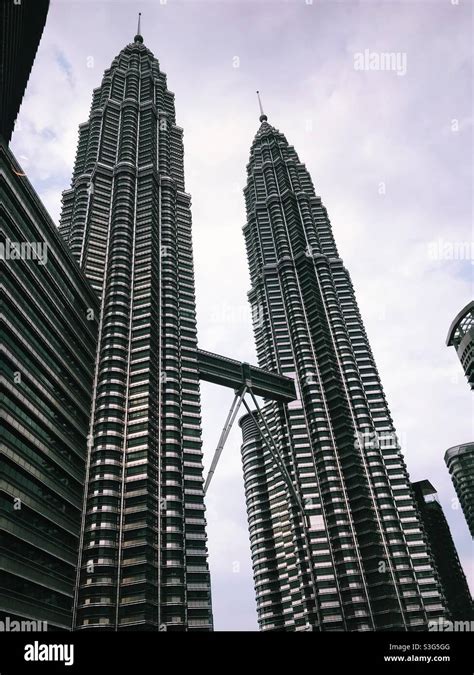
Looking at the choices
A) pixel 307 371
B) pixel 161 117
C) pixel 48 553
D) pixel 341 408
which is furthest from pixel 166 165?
pixel 48 553

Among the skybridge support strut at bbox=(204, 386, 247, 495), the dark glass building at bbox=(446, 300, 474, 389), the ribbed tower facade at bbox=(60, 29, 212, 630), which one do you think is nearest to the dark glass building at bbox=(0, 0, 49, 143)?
the ribbed tower facade at bbox=(60, 29, 212, 630)

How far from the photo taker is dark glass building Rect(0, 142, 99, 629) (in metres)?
69.4

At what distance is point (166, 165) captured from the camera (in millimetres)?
165500

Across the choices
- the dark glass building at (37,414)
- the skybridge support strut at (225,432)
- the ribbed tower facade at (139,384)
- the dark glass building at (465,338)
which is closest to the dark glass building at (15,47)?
the ribbed tower facade at (139,384)

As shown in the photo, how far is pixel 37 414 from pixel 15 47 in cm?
9340

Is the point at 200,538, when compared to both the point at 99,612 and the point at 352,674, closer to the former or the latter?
the point at 99,612

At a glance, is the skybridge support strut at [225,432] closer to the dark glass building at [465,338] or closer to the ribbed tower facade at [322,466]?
the ribbed tower facade at [322,466]

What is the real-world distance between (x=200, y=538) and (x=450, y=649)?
89705 millimetres

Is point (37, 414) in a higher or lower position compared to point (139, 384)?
lower

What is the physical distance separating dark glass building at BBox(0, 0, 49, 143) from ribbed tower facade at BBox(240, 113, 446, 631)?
283 ft

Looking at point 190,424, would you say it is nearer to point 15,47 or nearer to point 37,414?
point 37,414

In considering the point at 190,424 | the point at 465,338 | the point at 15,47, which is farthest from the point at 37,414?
the point at 465,338

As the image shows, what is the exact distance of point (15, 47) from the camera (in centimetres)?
12550

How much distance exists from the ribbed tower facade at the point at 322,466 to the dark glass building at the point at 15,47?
8634 centimetres
